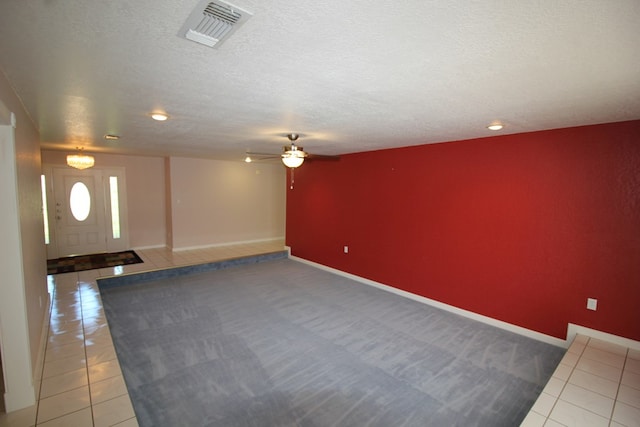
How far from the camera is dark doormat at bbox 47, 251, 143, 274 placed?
5559 millimetres

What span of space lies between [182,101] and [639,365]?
472cm

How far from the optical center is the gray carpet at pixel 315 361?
2303 millimetres

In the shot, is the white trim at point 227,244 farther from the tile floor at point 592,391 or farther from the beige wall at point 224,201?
the tile floor at point 592,391

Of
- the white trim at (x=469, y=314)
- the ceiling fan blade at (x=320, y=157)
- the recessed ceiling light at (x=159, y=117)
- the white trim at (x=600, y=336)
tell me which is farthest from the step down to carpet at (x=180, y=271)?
the white trim at (x=600, y=336)

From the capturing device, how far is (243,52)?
152 cm

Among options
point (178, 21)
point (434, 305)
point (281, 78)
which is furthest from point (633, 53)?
point (434, 305)

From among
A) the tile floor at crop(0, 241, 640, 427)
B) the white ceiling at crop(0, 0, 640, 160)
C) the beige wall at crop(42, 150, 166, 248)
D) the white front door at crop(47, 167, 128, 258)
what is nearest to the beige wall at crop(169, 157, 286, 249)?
the beige wall at crop(42, 150, 166, 248)

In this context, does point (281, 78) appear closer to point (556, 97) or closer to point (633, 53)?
point (633, 53)

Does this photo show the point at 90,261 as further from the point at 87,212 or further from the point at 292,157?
the point at 292,157

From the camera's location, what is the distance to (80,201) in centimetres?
645

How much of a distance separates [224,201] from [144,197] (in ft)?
6.21

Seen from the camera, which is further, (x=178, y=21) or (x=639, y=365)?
(x=639, y=365)

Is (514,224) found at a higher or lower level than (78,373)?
higher

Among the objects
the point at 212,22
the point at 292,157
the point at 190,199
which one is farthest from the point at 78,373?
the point at 190,199
